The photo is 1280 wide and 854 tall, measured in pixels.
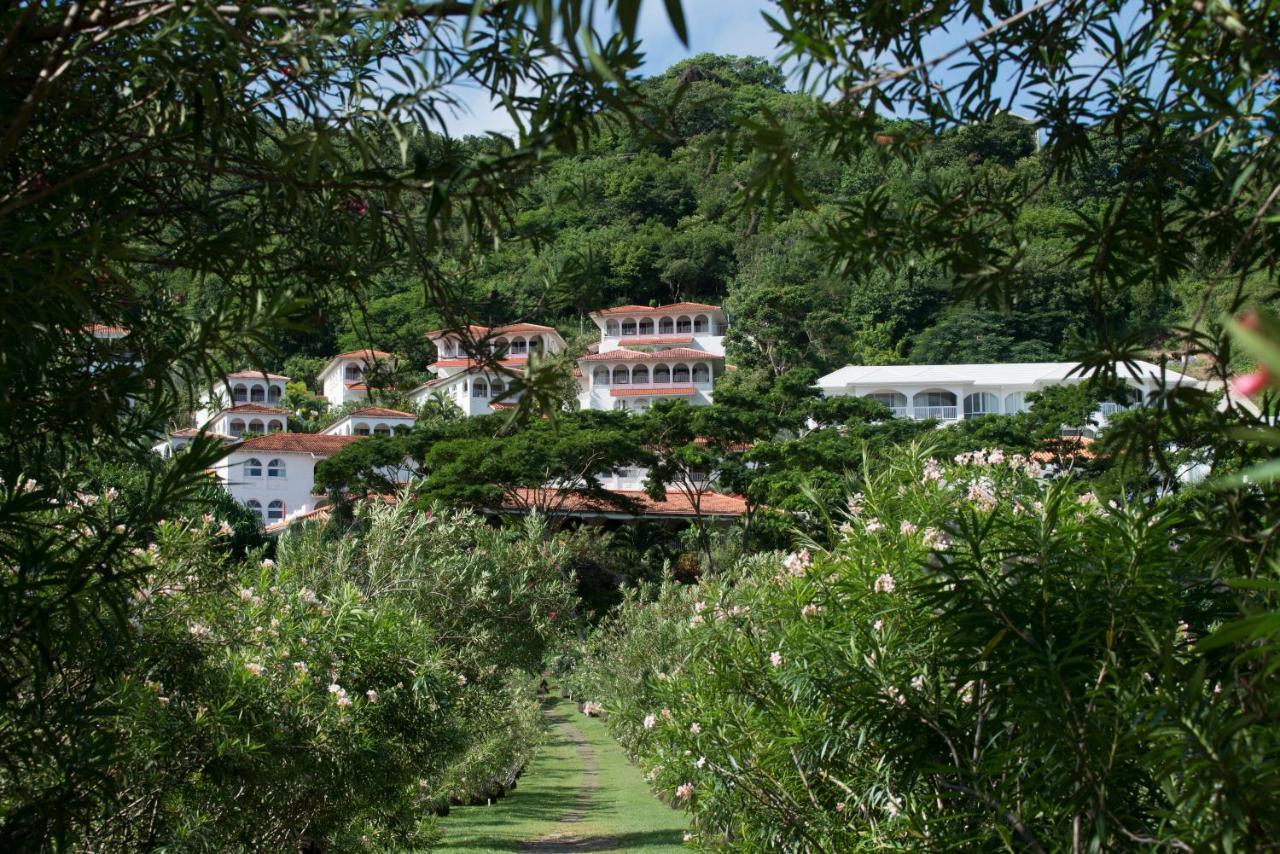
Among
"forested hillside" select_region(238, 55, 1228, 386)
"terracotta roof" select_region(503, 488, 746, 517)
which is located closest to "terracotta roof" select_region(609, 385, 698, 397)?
"forested hillside" select_region(238, 55, 1228, 386)

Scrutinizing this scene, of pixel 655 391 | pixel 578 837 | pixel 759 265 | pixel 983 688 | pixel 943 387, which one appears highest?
pixel 759 265

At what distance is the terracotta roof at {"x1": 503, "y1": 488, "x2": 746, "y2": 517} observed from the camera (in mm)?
31578

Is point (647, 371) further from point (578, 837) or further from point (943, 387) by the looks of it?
point (578, 837)

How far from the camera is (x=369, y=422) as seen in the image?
177ft

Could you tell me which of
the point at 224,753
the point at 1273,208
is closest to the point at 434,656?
the point at 224,753

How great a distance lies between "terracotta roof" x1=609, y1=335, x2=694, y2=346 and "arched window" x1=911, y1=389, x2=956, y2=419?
16.1m

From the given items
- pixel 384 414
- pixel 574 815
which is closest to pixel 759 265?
pixel 384 414

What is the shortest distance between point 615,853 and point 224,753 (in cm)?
670

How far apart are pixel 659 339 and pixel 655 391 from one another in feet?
24.9

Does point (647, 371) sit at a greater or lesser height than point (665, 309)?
lesser

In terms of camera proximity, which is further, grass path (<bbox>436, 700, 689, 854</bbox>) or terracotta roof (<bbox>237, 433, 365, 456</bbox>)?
terracotta roof (<bbox>237, 433, 365, 456</bbox>)

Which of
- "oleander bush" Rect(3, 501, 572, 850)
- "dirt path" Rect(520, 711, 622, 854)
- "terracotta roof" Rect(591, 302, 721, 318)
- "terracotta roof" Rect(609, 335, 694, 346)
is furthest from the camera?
"terracotta roof" Rect(591, 302, 721, 318)

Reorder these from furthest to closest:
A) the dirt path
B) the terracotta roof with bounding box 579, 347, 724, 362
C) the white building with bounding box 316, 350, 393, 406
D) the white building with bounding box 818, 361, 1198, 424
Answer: the white building with bounding box 316, 350, 393, 406
the terracotta roof with bounding box 579, 347, 724, 362
the white building with bounding box 818, 361, 1198, 424
the dirt path

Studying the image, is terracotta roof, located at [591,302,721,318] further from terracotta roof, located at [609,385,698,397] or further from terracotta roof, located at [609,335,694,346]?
terracotta roof, located at [609,385,698,397]
